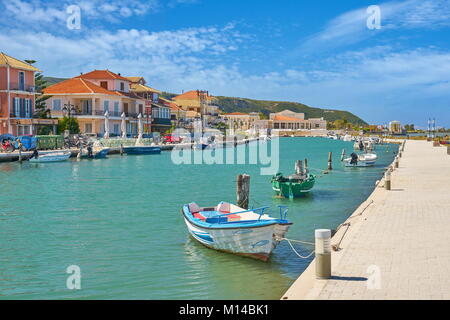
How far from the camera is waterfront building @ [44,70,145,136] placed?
76.6 metres

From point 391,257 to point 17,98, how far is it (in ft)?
189

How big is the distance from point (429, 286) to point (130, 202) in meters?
18.6

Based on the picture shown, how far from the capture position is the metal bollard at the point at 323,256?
9.96m

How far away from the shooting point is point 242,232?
1409cm

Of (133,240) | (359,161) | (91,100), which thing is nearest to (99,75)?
(91,100)

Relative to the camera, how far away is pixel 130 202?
25.9 m

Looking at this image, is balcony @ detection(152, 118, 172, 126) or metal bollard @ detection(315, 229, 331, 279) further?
balcony @ detection(152, 118, 172, 126)

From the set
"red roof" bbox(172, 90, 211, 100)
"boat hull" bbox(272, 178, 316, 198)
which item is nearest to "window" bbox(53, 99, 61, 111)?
"boat hull" bbox(272, 178, 316, 198)

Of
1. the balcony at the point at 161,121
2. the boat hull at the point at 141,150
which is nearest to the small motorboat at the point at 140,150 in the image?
the boat hull at the point at 141,150

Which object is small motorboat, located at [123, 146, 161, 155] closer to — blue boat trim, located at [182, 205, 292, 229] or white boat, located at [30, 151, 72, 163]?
white boat, located at [30, 151, 72, 163]

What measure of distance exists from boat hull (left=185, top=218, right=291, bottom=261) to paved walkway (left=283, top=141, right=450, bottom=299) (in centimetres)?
163
